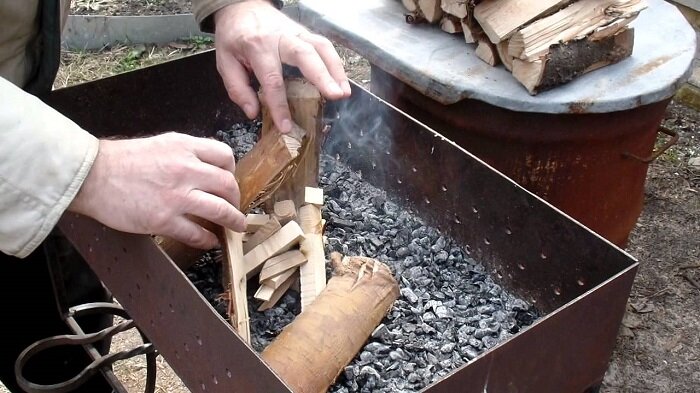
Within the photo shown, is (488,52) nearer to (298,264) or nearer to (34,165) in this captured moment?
(298,264)

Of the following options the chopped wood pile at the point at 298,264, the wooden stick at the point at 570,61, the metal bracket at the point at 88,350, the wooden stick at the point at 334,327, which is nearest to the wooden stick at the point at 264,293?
the chopped wood pile at the point at 298,264

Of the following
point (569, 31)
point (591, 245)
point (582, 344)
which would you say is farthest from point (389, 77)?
point (582, 344)

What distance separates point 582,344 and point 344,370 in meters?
0.42

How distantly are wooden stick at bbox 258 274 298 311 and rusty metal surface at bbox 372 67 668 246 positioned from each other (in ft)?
2.47

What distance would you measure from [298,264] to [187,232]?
35cm

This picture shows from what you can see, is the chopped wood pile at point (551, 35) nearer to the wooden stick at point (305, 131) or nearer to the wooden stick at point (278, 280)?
the wooden stick at point (305, 131)

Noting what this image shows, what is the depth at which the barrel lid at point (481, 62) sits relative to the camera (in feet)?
6.02

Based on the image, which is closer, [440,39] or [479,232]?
[479,232]

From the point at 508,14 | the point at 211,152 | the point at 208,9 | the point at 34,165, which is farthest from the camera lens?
the point at 508,14

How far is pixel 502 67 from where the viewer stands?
6.54 feet

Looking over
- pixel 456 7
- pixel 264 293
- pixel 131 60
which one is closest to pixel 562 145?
pixel 456 7

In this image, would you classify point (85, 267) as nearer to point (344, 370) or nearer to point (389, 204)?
point (389, 204)

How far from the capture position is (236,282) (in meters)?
1.36

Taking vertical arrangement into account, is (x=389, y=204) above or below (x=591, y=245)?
below
